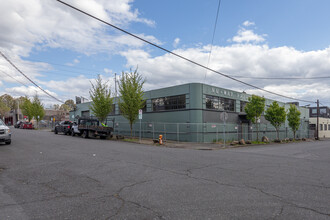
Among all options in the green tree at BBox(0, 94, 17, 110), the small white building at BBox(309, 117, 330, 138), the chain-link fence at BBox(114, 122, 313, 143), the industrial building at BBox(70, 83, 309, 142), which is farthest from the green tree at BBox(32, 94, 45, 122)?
the green tree at BBox(0, 94, 17, 110)

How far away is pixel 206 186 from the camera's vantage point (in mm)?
5949

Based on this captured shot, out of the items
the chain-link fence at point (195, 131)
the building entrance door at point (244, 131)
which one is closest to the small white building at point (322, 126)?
the chain-link fence at point (195, 131)

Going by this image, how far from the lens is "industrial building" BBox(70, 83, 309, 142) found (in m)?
23.2

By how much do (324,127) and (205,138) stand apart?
44520mm

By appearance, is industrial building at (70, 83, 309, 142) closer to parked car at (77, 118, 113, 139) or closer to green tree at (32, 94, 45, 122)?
parked car at (77, 118, 113, 139)

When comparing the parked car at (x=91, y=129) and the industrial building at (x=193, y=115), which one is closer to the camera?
the industrial building at (x=193, y=115)

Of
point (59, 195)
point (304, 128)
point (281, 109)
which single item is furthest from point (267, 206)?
point (304, 128)

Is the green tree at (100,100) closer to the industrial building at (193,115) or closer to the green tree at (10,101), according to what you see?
the industrial building at (193,115)

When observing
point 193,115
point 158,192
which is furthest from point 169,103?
point 158,192

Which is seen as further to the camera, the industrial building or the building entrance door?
the building entrance door

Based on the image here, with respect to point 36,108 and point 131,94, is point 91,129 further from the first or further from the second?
point 36,108

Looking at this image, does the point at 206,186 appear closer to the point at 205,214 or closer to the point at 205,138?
the point at 205,214

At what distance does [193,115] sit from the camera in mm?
23094

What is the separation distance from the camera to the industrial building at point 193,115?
76.0 ft
